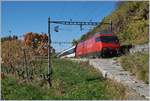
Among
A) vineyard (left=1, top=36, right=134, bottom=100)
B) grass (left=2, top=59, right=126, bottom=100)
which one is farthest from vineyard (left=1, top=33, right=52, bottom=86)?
grass (left=2, top=59, right=126, bottom=100)

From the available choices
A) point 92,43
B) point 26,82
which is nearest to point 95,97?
point 26,82

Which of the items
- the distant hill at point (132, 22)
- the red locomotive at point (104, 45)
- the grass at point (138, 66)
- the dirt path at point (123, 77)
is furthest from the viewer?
the distant hill at point (132, 22)

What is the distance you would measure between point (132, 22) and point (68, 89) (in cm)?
3780

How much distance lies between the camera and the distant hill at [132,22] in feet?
184

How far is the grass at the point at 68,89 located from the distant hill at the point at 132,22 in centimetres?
2567

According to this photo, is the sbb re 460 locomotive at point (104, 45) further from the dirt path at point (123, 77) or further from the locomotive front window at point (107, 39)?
the dirt path at point (123, 77)

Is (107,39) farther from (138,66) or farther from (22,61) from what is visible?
(138,66)

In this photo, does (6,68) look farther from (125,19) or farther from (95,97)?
(125,19)

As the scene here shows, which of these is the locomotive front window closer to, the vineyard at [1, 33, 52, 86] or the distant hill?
the distant hill

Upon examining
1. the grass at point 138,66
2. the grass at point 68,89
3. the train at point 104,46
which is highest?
the train at point 104,46

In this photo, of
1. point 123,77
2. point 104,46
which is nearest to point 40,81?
point 123,77

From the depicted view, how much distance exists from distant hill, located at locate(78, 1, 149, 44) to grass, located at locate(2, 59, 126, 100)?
2567cm

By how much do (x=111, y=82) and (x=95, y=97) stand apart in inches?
176

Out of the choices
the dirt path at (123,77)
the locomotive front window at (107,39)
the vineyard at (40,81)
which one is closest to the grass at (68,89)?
the vineyard at (40,81)
